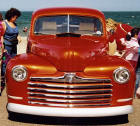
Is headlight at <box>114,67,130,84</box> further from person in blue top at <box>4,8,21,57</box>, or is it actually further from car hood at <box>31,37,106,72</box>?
person in blue top at <box>4,8,21,57</box>

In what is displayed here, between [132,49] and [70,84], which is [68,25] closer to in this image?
[132,49]

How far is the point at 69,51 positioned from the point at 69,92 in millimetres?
662

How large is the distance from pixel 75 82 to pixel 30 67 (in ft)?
2.16

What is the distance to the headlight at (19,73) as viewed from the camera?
5.07 metres

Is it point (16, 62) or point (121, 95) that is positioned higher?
point (16, 62)

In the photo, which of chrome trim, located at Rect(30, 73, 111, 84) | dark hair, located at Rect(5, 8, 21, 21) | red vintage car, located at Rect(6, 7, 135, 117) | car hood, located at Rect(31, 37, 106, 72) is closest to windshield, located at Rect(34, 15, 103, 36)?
car hood, located at Rect(31, 37, 106, 72)

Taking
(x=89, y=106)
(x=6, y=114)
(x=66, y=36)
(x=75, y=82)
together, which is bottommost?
(x=6, y=114)

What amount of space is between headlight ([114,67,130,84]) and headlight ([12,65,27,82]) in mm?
1244

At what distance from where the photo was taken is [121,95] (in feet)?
16.9

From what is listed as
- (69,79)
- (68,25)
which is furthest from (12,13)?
(69,79)

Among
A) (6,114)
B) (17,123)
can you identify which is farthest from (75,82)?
(6,114)

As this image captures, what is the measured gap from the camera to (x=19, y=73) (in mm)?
5113

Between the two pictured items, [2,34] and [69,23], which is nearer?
[69,23]

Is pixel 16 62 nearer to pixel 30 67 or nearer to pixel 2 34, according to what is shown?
pixel 30 67
